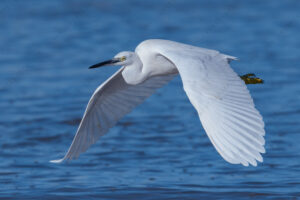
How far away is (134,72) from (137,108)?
11.3 ft

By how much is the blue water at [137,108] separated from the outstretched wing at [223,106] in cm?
157

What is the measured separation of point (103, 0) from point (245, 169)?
10348 millimetres

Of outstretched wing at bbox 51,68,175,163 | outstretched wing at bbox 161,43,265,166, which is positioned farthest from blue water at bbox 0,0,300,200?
outstretched wing at bbox 161,43,265,166

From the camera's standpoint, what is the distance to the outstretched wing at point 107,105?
6.60 meters

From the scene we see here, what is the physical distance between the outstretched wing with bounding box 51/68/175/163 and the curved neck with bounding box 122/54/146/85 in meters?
0.15

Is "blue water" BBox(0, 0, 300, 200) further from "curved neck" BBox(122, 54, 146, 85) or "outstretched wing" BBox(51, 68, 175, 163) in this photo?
"curved neck" BBox(122, 54, 146, 85)

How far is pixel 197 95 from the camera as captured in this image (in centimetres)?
501

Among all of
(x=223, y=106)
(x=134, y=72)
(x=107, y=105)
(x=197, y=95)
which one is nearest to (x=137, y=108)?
(x=107, y=105)

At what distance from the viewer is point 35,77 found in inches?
455

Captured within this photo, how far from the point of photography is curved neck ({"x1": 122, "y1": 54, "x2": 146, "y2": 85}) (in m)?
6.44

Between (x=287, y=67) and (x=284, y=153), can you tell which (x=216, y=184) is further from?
(x=287, y=67)

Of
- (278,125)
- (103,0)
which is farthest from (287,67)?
(103,0)

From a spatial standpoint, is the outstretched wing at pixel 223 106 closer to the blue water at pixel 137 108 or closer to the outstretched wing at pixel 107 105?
the outstretched wing at pixel 107 105

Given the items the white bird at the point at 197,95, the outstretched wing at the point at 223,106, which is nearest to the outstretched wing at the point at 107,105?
the white bird at the point at 197,95
